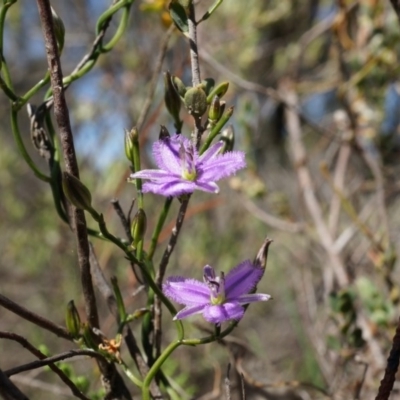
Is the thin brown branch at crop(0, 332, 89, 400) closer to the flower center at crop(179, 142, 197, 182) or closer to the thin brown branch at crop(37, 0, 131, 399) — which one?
the thin brown branch at crop(37, 0, 131, 399)

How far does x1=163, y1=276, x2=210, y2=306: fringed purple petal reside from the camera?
0.48m

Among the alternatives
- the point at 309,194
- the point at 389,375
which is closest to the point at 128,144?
the point at 389,375

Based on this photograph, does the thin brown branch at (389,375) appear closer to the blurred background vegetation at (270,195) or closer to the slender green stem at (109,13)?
the blurred background vegetation at (270,195)

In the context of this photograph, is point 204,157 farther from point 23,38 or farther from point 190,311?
point 23,38

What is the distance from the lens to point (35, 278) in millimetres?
2717

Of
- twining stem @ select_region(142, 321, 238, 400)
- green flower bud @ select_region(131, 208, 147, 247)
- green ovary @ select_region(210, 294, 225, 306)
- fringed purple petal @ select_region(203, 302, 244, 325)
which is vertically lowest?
twining stem @ select_region(142, 321, 238, 400)

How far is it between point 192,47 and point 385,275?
1.95 ft

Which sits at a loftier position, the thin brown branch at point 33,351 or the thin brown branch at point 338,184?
the thin brown branch at point 338,184

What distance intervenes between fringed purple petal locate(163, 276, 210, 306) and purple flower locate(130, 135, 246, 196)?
2.8 inches

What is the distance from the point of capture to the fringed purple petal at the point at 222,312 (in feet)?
1.49

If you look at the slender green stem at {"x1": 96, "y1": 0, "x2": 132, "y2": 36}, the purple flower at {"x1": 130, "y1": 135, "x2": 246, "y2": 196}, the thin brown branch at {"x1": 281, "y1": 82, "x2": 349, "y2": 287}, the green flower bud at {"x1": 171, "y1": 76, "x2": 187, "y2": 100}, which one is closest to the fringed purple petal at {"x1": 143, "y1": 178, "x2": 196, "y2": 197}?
the purple flower at {"x1": 130, "y1": 135, "x2": 246, "y2": 196}

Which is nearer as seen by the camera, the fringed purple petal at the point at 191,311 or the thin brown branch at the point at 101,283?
the fringed purple petal at the point at 191,311

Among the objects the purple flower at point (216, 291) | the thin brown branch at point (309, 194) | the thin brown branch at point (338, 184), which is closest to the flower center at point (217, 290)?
the purple flower at point (216, 291)

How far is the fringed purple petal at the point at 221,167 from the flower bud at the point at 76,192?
8cm
